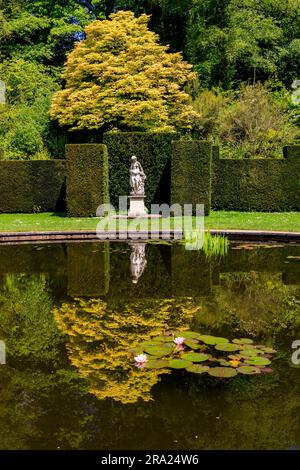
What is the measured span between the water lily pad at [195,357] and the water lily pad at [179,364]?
6 cm

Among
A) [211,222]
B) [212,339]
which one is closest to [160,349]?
[212,339]

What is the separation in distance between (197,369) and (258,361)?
1.78ft

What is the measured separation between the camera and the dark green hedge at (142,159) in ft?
61.7

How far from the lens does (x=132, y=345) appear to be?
5066mm

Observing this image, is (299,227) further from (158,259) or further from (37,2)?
(37,2)

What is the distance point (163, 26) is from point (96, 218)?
15.1 meters

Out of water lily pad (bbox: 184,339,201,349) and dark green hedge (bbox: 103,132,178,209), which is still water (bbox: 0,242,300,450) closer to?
water lily pad (bbox: 184,339,201,349)

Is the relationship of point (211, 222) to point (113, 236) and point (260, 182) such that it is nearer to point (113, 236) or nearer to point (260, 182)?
point (113, 236)

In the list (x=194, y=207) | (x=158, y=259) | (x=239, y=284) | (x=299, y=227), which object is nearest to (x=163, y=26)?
(x=194, y=207)

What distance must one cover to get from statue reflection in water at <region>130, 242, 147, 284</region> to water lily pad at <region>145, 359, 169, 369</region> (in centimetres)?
330

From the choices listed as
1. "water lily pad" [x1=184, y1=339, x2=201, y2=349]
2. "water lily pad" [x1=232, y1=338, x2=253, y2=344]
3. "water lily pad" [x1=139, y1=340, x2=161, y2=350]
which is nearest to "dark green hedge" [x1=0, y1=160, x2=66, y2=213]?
"water lily pad" [x1=139, y1=340, x2=161, y2=350]

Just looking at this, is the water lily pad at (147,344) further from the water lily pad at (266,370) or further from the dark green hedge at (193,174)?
the dark green hedge at (193,174)

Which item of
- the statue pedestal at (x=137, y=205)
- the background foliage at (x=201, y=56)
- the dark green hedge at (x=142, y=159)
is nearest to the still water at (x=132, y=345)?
the statue pedestal at (x=137, y=205)

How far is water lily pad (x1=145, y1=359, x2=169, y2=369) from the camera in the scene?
4.47 metres
